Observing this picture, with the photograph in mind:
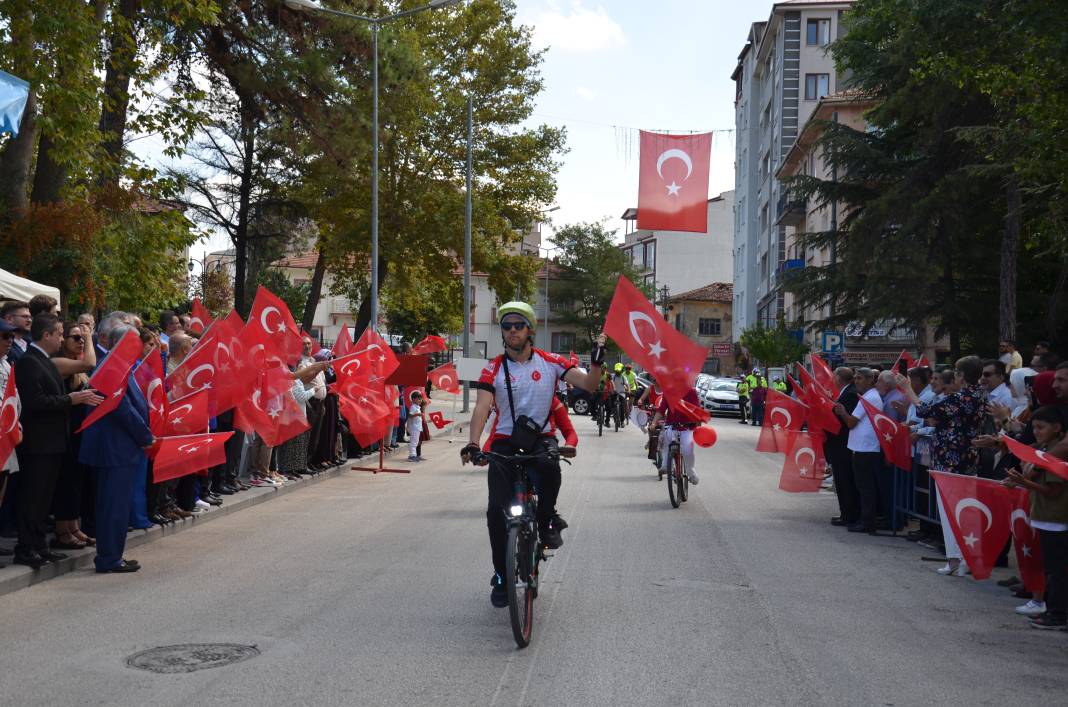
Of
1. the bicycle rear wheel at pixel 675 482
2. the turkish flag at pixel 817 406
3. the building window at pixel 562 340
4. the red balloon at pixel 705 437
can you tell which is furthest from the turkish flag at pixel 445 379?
the building window at pixel 562 340

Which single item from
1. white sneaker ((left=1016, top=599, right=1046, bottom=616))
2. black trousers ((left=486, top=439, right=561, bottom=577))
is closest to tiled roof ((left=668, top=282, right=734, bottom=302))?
white sneaker ((left=1016, top=599, right=1046, bottom=616))

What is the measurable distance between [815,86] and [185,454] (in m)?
60.0

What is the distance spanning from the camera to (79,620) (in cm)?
759

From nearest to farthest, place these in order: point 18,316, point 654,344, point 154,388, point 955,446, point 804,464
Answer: point 18,316 < point 654,344 < point 154,388 < point 955,446 < point 804,464

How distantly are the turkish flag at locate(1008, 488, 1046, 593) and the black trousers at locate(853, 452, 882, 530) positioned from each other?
4.20 metres

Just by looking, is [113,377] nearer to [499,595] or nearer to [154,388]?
[154,388]

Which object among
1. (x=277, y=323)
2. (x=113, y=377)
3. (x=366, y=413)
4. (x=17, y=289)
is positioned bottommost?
(x=366, y=413)

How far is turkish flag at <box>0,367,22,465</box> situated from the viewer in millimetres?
8539

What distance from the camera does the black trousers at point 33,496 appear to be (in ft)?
29.9

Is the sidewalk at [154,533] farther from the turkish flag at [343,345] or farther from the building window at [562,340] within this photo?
the building window at [562,340]

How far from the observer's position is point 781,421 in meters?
14.6

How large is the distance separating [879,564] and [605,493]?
5809 mm

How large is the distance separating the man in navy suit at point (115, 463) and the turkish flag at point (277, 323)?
14.1ft

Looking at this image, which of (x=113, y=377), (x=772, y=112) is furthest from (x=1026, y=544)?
(x=772, y=112)
